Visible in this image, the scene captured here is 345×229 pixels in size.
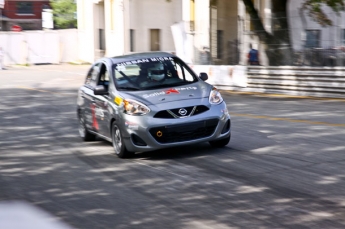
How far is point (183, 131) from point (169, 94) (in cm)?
69

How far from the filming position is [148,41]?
4716 cm

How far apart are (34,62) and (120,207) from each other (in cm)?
4609

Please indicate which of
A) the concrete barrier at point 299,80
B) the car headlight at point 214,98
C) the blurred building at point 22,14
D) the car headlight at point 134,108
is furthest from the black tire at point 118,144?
the blurred building at point 22,14

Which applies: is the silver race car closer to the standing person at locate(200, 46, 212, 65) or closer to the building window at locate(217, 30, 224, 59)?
the building window at locate(217, 30, 224, 59)

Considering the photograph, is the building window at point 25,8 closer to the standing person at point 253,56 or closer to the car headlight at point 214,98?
the standing person at point 253,56

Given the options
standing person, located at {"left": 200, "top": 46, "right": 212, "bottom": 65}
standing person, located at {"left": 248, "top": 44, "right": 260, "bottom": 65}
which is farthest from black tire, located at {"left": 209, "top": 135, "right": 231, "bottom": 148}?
standing person, located at {"left": 200, "top": 46, "right": 212, "bottom": 65}

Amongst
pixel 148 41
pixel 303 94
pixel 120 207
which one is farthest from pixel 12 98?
pixel 148 41

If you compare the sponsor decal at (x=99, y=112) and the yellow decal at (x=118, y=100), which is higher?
the yellow decal at (x=118, y=100)

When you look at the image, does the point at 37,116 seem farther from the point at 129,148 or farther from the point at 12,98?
the point at 129,148

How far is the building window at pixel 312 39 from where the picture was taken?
19288 millimetres

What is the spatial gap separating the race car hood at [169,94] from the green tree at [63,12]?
66.0 metres

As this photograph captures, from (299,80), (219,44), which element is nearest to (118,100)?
(299,80)

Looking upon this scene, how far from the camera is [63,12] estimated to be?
75.1 m

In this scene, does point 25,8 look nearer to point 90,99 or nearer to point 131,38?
point 131,38
